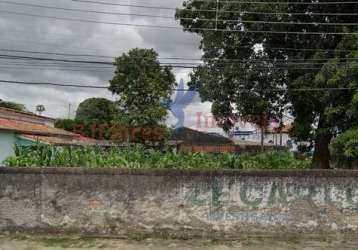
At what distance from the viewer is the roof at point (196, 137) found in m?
45.9

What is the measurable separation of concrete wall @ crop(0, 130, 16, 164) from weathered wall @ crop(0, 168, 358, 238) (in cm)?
1198

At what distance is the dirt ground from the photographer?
952 centimetres

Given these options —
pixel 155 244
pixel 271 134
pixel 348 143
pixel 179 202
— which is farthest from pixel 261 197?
pixel 271 134

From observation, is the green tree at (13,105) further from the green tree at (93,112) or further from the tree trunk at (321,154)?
the tree trunk at (321,154)

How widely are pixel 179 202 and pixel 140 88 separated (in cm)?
2701

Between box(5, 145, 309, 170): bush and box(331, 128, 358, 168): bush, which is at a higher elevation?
box(331, 128, 358, 168): bush

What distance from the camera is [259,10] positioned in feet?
60.6

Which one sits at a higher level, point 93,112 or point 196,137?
point 93,112

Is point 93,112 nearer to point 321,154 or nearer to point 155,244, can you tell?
point 321,154

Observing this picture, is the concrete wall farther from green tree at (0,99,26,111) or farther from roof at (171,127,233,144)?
green tree at (0,99,26,111)

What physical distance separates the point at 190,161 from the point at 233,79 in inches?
289

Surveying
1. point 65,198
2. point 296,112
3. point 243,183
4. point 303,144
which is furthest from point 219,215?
point 303,144

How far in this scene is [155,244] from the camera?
9.73 m

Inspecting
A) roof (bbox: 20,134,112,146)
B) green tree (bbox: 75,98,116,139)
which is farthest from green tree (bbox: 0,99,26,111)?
roof (bbox: 20,134,112,146)
